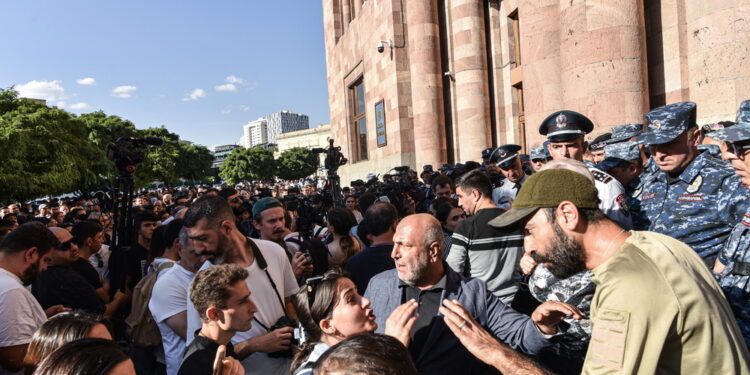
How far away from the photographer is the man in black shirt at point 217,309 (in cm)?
262

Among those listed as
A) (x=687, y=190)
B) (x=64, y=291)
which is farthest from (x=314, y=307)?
(x=687, y=190)

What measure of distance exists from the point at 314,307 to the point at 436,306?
689mm

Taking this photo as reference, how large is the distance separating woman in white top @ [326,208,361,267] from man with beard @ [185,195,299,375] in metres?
1.33

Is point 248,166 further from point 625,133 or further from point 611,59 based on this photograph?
point 625,133

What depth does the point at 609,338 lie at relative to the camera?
4.85ft

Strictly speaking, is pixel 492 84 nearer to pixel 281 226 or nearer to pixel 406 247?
pixel 281 226

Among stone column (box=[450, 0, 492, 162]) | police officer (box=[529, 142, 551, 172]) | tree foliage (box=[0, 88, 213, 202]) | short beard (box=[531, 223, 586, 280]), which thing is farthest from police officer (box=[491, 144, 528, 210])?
tree foliage (box=[0, 88, 213, 202])

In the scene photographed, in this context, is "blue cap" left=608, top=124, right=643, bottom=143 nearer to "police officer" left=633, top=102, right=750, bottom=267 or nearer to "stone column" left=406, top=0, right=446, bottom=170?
"police officer" left=633, top=102, right=750, bottom=267

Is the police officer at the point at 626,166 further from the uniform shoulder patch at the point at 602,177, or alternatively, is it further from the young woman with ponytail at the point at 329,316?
the young woman with ponytail at the point at 329,316

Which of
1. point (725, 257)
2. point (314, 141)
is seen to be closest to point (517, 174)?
point (725, 257)

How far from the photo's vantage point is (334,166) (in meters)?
9.34

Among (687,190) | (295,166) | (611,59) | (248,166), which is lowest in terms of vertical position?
(687,190)

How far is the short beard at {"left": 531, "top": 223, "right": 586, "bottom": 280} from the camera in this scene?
1804 mm

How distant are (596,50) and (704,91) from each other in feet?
5.37
